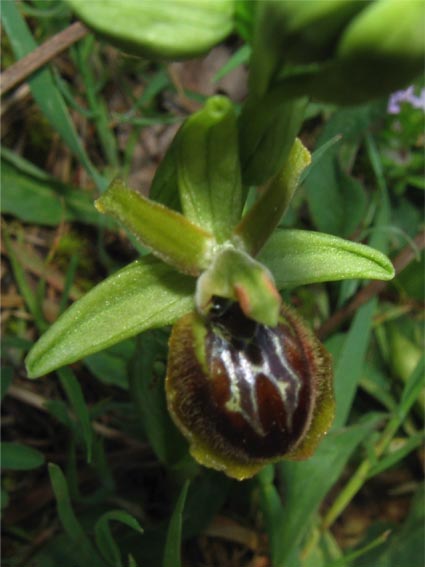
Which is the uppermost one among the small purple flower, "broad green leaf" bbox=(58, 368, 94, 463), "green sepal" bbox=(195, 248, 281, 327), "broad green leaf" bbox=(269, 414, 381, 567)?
"green sepal" bbox=(195, 248, 281, 327)

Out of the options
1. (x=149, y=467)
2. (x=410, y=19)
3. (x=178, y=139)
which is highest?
(x=410, y=19)

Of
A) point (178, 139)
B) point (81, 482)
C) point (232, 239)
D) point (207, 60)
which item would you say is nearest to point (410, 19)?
point (178, 139)

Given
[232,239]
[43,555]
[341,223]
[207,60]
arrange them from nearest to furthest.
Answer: [232,239]
[43,555]
[341,223]
[207,60]

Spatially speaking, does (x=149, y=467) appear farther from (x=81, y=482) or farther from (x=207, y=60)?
(x=207, y=60)

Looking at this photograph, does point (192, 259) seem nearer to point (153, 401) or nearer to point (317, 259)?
point (317, 259)

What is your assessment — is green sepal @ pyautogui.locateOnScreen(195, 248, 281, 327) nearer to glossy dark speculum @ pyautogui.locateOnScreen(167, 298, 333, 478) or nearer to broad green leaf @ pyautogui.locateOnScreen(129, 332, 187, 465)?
glossy dark speculum @ pyautogui.locateOnScreen(167, 298, 333, 478)

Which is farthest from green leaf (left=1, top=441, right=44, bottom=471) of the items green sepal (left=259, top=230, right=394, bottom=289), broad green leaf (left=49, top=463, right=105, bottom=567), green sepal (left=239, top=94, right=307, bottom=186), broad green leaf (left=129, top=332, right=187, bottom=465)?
green sepal (left=239, top=94, right=307, bottom=186)
